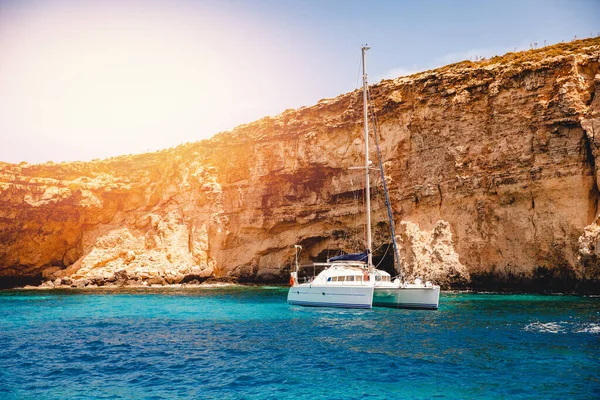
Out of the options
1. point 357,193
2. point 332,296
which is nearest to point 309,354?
point 332,296

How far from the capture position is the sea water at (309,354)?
36.6 ft

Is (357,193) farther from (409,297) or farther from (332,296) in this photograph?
(409,297)

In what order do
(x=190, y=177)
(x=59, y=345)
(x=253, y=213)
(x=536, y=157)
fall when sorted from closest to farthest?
(x=59, y=345)
(x=536, y=157)
(x=253, y=213)
(x=190, y=177)

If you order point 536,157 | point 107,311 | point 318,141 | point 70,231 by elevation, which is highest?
point 318,141

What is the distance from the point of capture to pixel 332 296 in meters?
27.1

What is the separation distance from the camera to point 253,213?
51312 mm

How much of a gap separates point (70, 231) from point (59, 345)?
45.5 meters

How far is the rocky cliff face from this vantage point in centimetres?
3347

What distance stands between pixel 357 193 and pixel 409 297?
1987 centimetres

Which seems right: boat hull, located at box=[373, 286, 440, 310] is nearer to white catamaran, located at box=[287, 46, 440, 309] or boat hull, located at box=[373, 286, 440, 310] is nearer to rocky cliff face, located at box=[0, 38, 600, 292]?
white catamaran, located at box=[287, 46, 440, 309]

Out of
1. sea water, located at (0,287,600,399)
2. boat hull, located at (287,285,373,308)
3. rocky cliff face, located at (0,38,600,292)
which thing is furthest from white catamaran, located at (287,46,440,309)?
rocky cliff face, located at (0,38,600,292)

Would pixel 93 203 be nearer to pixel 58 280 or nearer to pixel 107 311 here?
pixel 58 280

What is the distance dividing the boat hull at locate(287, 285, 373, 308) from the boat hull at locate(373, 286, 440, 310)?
1.10 m

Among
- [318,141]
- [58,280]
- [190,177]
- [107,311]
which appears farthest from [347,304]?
[58,280]
